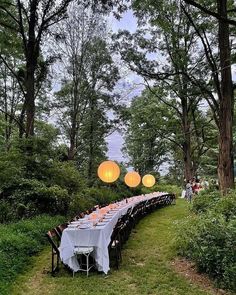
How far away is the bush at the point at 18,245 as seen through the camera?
18.2 ft

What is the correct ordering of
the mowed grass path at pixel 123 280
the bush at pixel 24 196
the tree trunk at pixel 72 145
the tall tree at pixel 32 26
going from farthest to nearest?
the tree trunk at pixel 72 145, the tall tree at pixel 32 26, the bush at pixel 24 196, the mowed grass path at pixel 123 280

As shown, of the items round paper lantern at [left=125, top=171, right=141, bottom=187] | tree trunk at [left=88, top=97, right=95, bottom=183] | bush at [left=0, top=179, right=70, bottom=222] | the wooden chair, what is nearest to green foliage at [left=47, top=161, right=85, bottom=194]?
bush at [left=0, top=179, right=70, bottom=222]

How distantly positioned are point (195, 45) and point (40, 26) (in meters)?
9.65

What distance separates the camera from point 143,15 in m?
12.4

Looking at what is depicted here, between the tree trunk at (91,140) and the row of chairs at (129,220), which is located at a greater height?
the tree trunk at (91,140)

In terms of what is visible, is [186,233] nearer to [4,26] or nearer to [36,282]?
[36,282]

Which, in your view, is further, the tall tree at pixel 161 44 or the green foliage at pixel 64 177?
the tall tree at pixel 161 44

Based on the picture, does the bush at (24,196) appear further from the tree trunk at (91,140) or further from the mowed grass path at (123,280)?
the tree trunk at (91,140)

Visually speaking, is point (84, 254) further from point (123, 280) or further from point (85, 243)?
point (123, 280)

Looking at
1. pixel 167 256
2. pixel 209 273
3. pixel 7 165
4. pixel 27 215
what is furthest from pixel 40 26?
pixel 209 273

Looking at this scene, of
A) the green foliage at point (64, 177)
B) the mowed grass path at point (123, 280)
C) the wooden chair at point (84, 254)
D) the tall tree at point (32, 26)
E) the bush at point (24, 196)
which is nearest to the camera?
the mowed grass path at point (123, 280)

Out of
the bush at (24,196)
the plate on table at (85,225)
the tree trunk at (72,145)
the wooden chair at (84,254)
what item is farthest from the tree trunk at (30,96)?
the wooden chair at (84,254)

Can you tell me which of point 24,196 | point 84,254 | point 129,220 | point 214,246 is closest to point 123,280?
point 84,254

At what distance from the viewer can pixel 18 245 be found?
6695mm
